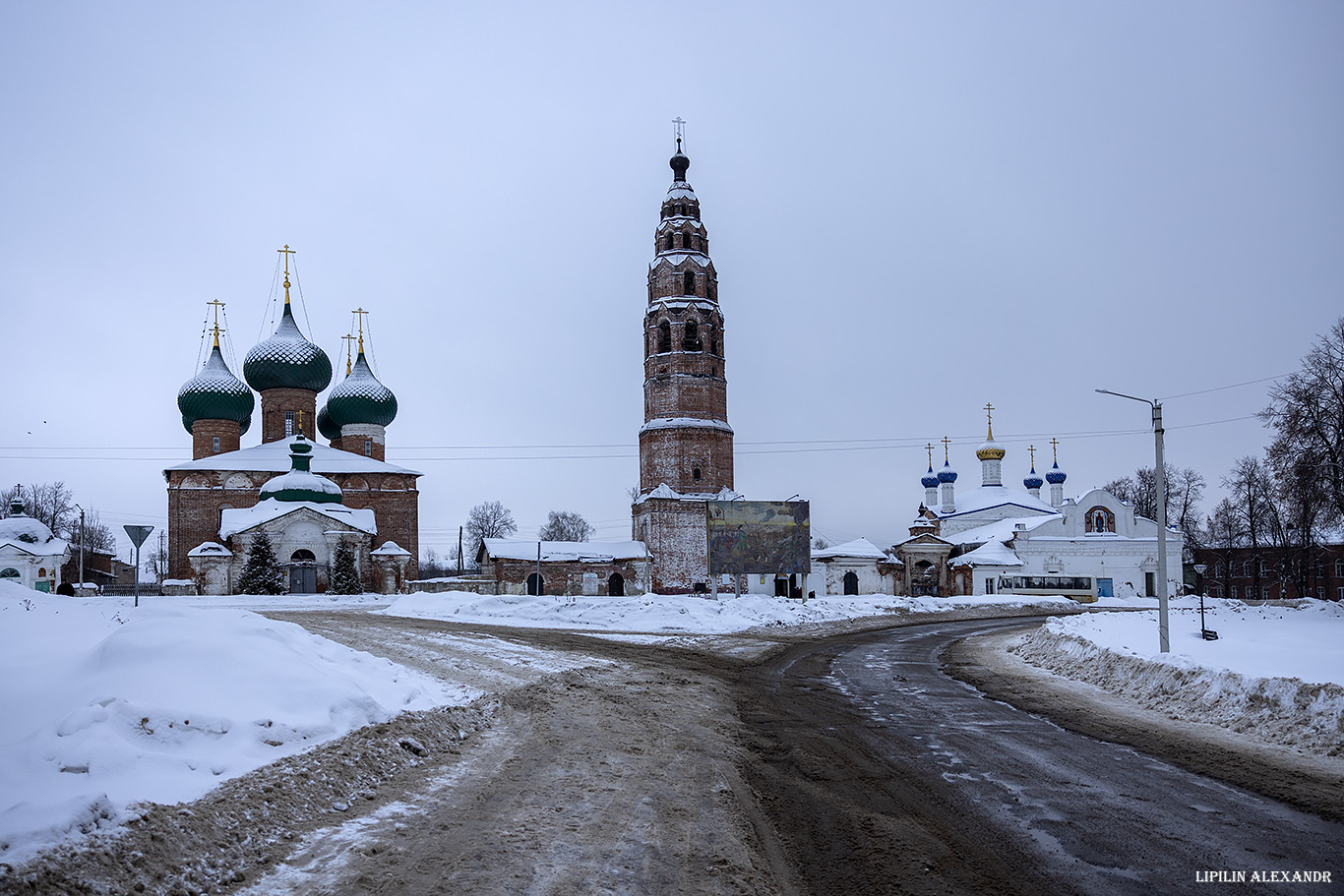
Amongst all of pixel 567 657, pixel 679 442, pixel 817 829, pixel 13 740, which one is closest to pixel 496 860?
pixel 817 829

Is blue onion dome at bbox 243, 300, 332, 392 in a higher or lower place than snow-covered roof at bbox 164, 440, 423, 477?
higher

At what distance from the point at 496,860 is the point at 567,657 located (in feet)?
38.2

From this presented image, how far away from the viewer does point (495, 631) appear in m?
22.7

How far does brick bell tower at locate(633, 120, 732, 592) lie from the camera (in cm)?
4647

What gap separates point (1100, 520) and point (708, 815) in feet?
201

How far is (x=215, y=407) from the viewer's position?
55375mm

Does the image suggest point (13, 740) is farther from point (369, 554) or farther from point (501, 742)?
point (369, 554)

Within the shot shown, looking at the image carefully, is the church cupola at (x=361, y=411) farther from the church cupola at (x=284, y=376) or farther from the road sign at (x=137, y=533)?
the road sign at (x=137, y=533)

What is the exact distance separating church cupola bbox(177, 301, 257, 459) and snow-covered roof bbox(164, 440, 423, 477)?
1.10 m

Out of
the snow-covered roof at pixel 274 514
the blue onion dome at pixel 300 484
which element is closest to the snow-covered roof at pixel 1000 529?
the snow-covered roof at pixel 274 514

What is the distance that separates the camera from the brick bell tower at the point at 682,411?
46.5 metres

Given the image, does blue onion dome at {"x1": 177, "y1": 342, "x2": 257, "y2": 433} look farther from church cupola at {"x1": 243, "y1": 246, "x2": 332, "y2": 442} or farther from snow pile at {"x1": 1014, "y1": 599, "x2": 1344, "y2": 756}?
snow pile at {"x1": 1014, "y1": 599, "x2": 1344, "y2": 756}

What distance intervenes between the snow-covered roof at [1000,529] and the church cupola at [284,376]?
147 ft

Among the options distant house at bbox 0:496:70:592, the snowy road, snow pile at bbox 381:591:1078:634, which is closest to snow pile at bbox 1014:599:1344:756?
the snowy road
